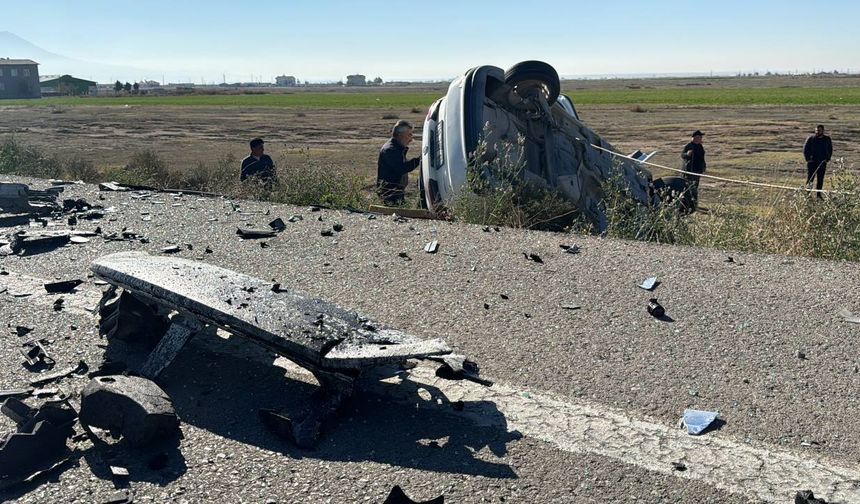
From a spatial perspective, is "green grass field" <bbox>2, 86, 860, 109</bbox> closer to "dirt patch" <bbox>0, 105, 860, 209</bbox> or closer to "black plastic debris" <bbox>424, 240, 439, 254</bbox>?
"dirt patch" <bbox>0, 105, 860, 209</bbox>

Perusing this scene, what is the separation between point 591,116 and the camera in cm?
4903

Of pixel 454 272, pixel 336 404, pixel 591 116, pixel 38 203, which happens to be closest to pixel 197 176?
pixel 38 203

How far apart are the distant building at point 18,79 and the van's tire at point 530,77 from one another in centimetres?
10169

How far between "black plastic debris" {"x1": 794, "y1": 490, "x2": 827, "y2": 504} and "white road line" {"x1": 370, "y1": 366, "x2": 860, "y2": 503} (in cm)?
5

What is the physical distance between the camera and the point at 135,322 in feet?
15.7

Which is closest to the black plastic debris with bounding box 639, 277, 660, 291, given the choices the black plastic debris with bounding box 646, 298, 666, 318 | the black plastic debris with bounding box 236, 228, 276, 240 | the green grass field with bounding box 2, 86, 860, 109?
the black plastic debris with bounding box 646, 298, 666, 318

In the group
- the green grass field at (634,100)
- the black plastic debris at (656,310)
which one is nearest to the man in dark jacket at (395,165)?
the black plastic debris at (656,310)

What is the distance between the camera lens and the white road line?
3217 millimetres

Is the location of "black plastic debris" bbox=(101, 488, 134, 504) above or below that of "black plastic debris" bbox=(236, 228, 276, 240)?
below

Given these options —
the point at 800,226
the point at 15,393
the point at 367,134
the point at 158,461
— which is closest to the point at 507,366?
the point at 158,461

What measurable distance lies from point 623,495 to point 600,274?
9.93 ft

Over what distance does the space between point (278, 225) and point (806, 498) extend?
602 cm

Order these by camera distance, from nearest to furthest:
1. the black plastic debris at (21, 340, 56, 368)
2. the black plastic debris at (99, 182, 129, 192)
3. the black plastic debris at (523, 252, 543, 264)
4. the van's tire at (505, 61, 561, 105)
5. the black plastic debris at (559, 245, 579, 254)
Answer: the black plastic debris at (21, 340, 56, 368) → the black plastic debris at (523, 252, 543, 264) → the black plastic debris at (559, 245, 579, 254) → the van's tire at (505, 61, 561, 105) → the black plastic debris at (99, 182, 129, 192)

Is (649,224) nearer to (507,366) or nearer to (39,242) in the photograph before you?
(507,366)
